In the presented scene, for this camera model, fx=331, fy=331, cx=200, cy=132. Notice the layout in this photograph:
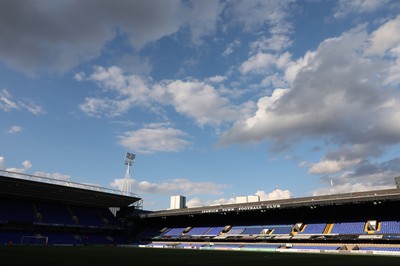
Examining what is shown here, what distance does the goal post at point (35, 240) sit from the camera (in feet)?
214

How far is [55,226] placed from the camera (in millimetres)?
73688

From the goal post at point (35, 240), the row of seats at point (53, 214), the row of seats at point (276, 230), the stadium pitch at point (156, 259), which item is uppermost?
the row of seats at point (53, 214)

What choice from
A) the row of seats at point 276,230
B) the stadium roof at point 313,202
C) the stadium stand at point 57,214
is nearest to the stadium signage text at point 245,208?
the stadium roof at point 313,202

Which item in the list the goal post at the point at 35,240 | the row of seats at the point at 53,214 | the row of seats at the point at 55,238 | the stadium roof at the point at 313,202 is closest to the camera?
the stadium roof at the point at 313,202

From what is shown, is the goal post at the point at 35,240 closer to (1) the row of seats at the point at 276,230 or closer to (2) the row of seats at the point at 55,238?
(2) the row of seats at the point at 55,238

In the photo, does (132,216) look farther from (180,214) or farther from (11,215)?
(11,215)

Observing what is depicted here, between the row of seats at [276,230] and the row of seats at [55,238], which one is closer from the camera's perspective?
the row of seats at [276,230]

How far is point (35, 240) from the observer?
2640 inches

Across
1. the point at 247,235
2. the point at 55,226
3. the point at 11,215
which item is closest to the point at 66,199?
the point at 55,226

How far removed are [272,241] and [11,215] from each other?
173 ft

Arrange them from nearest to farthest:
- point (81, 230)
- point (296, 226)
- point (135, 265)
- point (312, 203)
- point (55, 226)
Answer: point (135, 265)
point (312, 203)
point (296, 226)
point (55, 226)
point (81, 230)

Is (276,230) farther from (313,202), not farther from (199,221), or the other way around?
(199,221)

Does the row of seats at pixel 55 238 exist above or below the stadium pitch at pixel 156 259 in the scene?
above

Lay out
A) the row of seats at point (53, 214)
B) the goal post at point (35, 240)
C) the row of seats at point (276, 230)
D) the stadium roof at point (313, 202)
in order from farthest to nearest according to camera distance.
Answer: the row of seats at point (53, 214), the goal post at point (35, 240), the row of seats at point (276, 230), the stadium roof at point (313, 202)
